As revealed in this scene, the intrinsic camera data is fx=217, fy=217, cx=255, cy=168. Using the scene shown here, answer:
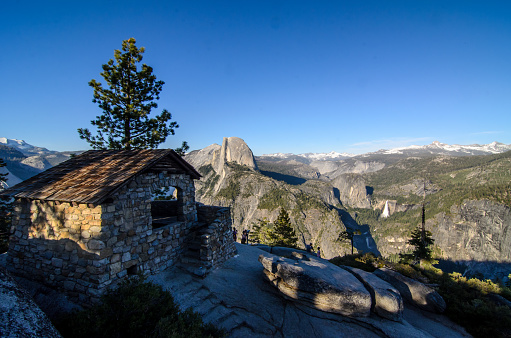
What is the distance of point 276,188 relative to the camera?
132125mm

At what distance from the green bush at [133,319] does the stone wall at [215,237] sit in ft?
12.1

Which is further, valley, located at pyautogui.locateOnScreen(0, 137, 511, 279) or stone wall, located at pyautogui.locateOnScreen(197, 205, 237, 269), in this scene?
valley, located at pyautogui.locateOnScreen(0, 137, 511, 279)

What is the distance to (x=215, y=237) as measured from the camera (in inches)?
412

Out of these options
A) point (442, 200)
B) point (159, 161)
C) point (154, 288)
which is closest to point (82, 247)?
point (154, 288)

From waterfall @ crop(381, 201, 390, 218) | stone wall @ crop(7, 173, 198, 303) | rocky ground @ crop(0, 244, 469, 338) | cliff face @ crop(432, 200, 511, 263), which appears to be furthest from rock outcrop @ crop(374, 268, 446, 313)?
waterfall @ crop(381, 201, 390, 218)

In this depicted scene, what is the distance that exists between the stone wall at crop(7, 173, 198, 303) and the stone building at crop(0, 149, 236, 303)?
0.03 meters

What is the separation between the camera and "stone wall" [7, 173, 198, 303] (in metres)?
7.05

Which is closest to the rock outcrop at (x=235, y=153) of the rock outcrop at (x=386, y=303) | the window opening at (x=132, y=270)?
the rock outcrop at (x=386, y=303)

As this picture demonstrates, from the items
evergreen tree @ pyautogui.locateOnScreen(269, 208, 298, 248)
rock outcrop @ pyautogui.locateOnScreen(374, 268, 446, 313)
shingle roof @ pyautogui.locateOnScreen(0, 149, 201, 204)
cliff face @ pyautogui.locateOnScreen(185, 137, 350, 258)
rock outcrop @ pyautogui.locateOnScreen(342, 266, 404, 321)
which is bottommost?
cliff face @ pyautogui.locateOnScreen(185, 137, 350, 258)

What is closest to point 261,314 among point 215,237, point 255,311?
point 255,311

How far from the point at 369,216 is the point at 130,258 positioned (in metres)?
215

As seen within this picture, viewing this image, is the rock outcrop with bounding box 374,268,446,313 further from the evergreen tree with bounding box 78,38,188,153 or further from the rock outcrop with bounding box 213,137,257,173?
the rock outcrop with bounding box 213,137,257,173

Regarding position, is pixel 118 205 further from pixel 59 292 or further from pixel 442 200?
pixel 442 200

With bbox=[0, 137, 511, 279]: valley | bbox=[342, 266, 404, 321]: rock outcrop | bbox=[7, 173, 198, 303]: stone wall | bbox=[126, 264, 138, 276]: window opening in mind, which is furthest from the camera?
bbox=[0, 137, 511, 279]: valley
